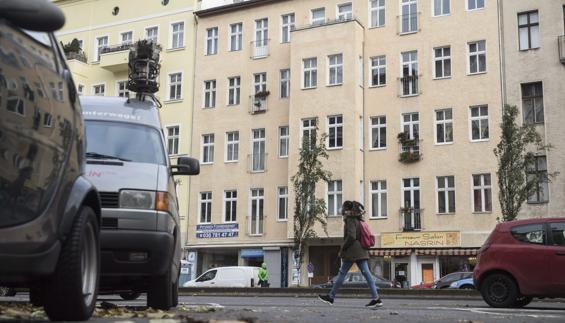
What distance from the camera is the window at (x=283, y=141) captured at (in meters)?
44.3

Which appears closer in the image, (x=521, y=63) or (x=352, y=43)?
(x=521, y=63)

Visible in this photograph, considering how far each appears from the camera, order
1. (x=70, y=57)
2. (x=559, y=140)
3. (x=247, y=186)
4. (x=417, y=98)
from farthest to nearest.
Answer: (x=70, y=57) → (x=247, y=186) → (x=417, y=98) → (x=559, y=140)

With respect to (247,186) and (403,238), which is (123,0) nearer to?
(247,186)

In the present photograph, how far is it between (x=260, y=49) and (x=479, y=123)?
555 inches

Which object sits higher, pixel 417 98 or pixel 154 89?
pixel 417 98

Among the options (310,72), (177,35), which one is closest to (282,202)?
(310,72)

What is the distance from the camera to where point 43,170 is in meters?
Answer: 4.97

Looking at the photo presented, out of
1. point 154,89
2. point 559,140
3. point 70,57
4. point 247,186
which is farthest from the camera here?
point 70,57

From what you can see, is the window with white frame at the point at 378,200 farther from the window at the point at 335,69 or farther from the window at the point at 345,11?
the window at the point at 345,11

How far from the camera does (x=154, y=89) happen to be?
11.4 metres

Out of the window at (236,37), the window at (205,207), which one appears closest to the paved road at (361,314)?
the window at (205,207)

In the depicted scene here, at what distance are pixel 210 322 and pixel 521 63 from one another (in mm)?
36152

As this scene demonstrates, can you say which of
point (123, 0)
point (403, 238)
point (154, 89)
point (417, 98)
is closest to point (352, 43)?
point (417, 98)

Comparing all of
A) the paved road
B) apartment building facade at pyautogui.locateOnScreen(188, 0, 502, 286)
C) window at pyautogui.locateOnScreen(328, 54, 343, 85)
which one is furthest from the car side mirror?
window at pyautogui.locateOnScreen(328, 54, 343, 85)
